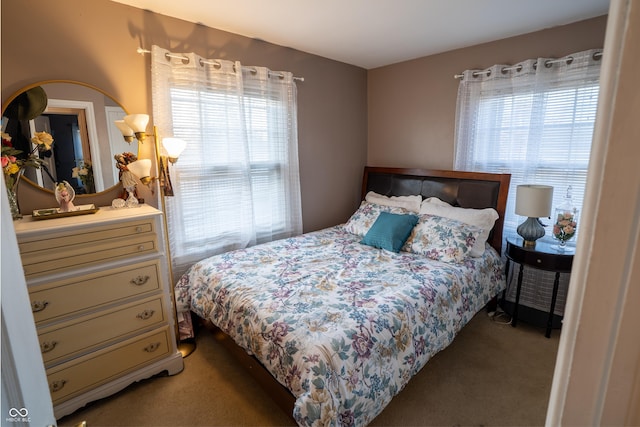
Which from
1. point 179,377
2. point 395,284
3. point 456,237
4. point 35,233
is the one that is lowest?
point 179,377

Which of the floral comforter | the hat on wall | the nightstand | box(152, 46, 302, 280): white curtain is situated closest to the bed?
the floral comforter

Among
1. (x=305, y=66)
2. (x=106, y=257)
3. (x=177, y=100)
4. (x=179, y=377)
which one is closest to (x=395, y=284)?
(x=179, y=377)

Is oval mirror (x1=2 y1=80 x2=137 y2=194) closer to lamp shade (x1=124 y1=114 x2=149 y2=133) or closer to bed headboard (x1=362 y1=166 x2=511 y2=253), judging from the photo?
lamp shade (x1=124 y1=114 x2=149 y2=133)

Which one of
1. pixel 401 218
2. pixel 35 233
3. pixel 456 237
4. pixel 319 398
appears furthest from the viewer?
pixel 401 218

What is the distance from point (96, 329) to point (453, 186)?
9.98 feet

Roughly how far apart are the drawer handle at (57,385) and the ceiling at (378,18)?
237 centimetres

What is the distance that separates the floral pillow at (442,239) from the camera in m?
2.46

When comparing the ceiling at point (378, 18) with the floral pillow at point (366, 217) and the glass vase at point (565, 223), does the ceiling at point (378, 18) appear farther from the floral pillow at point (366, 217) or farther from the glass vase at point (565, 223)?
the floral pillow at point (366, 217)

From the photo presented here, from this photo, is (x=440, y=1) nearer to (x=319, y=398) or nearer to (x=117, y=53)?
(x=117, y=53)

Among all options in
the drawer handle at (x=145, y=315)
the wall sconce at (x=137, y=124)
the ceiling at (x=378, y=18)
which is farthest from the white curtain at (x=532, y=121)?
the drawer handle at (x=145, y=315)

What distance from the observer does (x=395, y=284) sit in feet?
6.62

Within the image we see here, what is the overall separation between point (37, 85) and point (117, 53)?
527mm

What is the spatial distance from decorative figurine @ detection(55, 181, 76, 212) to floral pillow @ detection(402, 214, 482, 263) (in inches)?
95.6

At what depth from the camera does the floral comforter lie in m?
1.41
